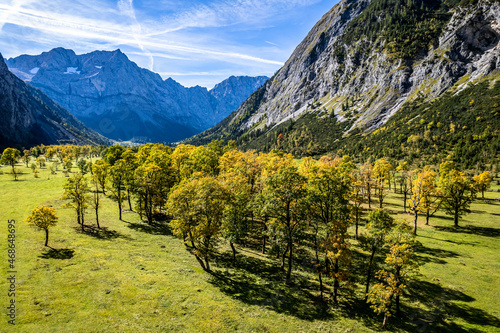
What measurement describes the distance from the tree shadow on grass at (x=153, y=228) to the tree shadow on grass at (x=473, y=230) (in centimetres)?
6101

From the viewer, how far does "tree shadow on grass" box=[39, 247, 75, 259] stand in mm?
31216

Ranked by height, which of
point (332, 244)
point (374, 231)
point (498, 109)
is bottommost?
point (332, 244)

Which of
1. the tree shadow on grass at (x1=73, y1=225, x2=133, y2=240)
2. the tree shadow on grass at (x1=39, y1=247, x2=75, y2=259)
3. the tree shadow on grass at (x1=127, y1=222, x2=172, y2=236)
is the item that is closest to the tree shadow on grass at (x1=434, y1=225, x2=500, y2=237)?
the tree shadow on grass at (x1=127, y1=222, x2=172, y2=236)

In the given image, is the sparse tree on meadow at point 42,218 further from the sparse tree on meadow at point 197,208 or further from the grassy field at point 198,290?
the sparse tree on meadow at point 197,208

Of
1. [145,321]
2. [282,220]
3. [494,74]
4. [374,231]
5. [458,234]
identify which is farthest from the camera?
[494,74]

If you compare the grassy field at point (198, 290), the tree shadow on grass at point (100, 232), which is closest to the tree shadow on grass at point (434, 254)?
the grassy field at point (198, 290)

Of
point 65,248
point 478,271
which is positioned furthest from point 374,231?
point 65,248

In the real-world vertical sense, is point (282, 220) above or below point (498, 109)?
below

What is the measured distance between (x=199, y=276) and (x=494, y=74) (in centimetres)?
20696

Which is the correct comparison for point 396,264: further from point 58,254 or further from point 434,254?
point 58,254

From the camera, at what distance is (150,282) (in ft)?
91.2

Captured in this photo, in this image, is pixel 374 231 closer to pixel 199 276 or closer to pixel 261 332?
pixel 261 332

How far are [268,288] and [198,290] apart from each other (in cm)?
937

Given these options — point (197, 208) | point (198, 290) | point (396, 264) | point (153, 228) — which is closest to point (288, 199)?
point (197, 208)
